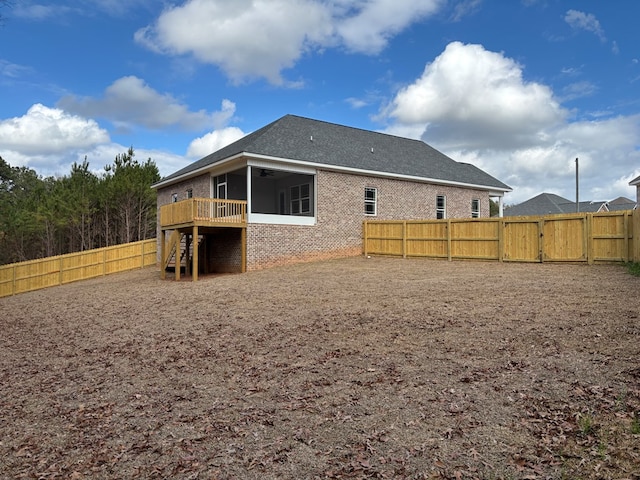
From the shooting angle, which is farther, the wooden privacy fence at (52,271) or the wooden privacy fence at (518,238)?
the wooden privacy fence at (52,271)

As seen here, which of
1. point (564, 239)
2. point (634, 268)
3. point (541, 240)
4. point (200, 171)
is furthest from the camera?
point (200, 171)

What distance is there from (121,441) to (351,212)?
16.4m

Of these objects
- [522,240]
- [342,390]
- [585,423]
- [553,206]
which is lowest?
[342,390]

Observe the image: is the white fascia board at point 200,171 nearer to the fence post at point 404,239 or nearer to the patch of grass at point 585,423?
the fence post at point 404,239

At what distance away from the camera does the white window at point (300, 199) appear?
2093 cm

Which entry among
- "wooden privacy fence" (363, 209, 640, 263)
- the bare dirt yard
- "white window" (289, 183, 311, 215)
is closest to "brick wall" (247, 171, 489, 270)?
"wooden privacy fence" (363, 209, 640, 263)

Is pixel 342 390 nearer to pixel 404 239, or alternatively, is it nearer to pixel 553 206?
pixel 404 239

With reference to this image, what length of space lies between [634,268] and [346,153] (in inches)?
492

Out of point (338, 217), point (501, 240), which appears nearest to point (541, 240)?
point (501, 240)

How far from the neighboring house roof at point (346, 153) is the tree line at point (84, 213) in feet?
28.5

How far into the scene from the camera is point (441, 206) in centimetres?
2369

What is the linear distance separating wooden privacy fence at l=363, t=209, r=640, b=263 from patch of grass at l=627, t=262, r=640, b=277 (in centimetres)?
26

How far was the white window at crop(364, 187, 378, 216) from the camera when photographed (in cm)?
2091

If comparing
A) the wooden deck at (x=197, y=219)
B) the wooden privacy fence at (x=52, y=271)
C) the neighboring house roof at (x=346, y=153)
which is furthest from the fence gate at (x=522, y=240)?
the wooden privacy fence at (x=52, y=271)
